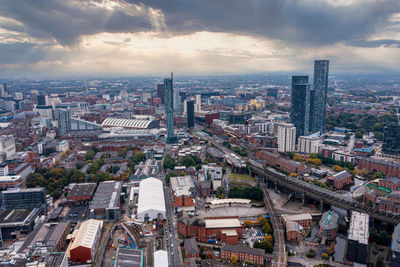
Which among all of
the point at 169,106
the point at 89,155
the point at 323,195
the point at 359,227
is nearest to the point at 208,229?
the point at 359,227

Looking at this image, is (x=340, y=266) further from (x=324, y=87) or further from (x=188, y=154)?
(x=324, y=87)

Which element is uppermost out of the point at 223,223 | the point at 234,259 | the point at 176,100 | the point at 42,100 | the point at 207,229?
the point at 42,100

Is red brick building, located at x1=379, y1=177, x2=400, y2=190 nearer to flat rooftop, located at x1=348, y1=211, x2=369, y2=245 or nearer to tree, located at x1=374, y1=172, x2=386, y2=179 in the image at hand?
tree, located at x1=374, y1=172, x2=386, y2=179

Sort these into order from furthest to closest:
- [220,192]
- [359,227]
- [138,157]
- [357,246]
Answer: [138,157], [220,192], [359,227], [357,246]

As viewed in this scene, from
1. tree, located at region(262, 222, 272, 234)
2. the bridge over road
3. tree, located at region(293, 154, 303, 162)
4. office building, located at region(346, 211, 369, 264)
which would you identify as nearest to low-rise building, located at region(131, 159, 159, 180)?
the bridge over road

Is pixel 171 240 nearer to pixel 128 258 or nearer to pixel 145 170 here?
pixel 128 258

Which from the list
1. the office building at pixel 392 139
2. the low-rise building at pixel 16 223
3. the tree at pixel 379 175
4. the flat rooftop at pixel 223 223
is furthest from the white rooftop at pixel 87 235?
the office building at pixel 392 139
